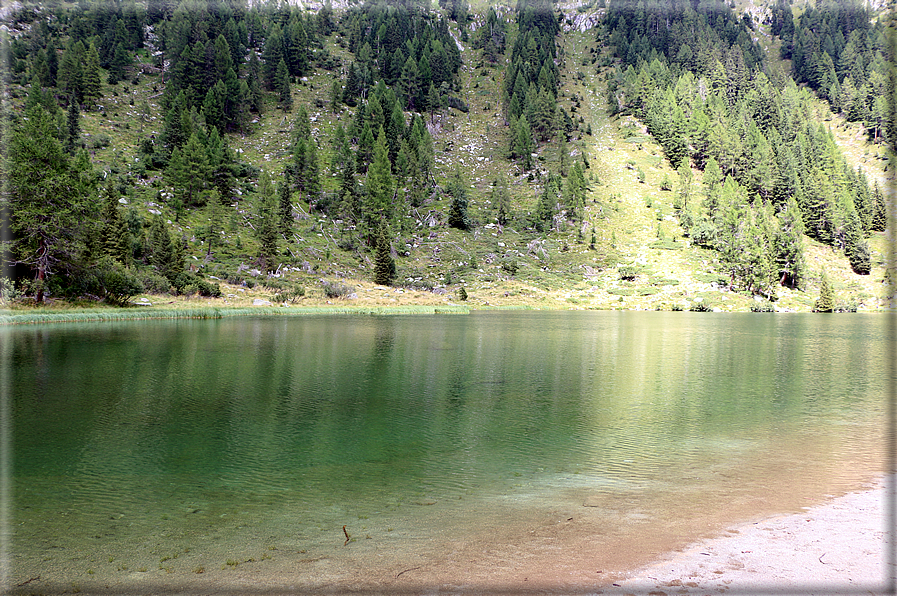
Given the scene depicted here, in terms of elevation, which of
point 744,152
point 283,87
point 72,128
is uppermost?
point 283,87

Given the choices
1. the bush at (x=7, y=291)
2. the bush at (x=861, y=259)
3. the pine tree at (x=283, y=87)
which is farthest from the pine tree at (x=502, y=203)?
the bush at (x=7, y=291)

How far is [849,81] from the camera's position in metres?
161

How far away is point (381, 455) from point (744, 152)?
129m

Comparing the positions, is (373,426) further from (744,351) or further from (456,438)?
(744,351)

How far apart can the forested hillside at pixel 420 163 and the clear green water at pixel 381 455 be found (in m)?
39.2

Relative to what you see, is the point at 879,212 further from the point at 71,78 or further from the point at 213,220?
the point at 71,78

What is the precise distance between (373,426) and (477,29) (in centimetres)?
18832

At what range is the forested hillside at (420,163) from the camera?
6631 cm

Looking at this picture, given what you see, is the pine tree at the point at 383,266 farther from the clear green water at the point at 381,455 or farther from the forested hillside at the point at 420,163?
the clear green water at the point at 381,455

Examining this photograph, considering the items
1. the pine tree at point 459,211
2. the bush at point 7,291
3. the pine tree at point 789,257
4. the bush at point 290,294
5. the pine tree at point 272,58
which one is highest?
the pine tree at point 272,58

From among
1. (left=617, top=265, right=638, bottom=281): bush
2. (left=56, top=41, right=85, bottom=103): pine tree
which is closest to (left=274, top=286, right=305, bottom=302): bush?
(left=617, top=265, right=638, bottom=281): bush

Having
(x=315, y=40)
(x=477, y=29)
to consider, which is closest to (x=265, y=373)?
(x=315, y=40)

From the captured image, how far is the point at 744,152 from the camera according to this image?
114750 mm

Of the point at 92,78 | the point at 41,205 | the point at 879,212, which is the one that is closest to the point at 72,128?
the point at 92,78
